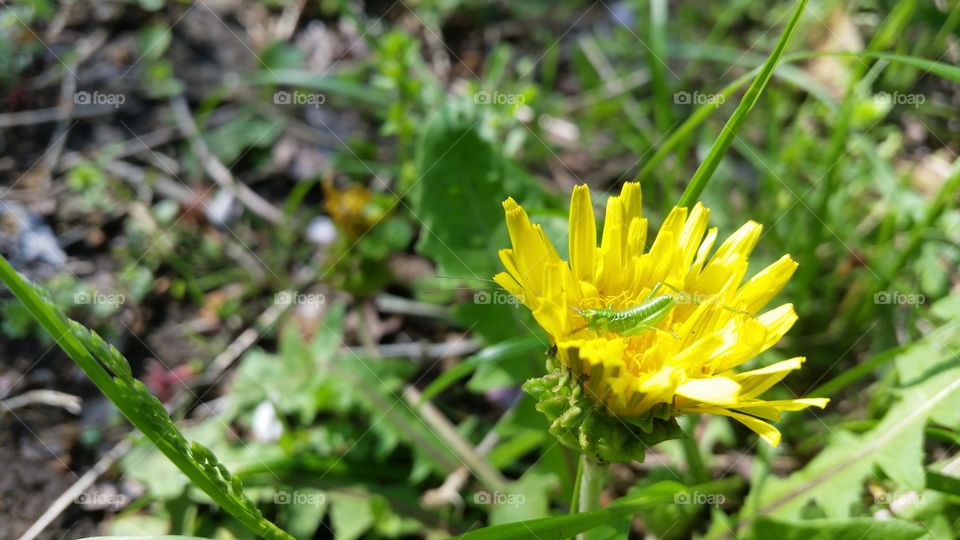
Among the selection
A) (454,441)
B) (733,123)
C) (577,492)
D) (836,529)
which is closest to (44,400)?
(454,441)

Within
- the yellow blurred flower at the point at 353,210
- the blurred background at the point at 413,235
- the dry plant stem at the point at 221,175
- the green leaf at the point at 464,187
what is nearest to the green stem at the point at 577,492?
the blurred background at the point at 413,235

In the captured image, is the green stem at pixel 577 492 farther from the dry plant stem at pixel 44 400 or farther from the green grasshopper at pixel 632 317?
the dry plant stem at pixel 44 400

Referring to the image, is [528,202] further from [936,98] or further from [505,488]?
[936,98]

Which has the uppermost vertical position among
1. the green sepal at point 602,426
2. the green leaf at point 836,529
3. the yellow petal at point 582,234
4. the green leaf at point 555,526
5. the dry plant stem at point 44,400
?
the yellow petal at point 582,234

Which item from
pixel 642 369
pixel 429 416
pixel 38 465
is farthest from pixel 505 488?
pixel 38 465

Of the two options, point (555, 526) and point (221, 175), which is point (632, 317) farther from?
point (221, 175)

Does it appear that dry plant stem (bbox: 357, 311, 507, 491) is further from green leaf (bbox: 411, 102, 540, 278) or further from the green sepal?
the green sepal

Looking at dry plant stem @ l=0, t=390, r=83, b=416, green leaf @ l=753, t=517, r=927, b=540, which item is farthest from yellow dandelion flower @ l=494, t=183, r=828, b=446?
dry plant stem @ l=0, t=390, r=83, b=416
